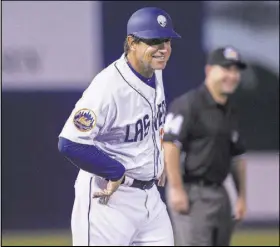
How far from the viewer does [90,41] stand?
8.02 m

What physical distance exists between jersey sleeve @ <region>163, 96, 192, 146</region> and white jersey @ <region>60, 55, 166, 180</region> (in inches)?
41.9

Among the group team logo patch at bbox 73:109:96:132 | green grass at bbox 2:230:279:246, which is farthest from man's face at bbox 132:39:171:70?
green grass at bbox 2:230:279:246

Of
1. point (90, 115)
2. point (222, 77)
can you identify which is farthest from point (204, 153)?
point (90, 115)

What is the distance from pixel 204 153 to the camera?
6297 millimetres

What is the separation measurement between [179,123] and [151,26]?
136 cm

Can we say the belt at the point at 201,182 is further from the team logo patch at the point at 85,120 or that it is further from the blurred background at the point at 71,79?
the blurred background at the point at 71,79

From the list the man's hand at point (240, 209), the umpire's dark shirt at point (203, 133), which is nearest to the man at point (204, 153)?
the umpire's dark shirt at point (203, 133)

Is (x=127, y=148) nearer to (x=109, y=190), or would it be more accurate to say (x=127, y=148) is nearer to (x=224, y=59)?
(x=109, y=190)

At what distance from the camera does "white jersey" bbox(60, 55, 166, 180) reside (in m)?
4.78

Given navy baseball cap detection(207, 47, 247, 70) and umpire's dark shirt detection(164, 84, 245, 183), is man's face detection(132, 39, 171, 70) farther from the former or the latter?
navy baseball cap detection(207, 47, 247, 70)

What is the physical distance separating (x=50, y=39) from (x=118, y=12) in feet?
1.68

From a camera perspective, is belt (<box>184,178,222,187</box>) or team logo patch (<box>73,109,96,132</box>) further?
belt (<box>184,178,222,187</box>)

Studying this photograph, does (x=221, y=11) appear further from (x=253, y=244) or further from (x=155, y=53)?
(x=155, y=53)

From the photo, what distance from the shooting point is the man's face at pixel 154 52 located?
490 cm
